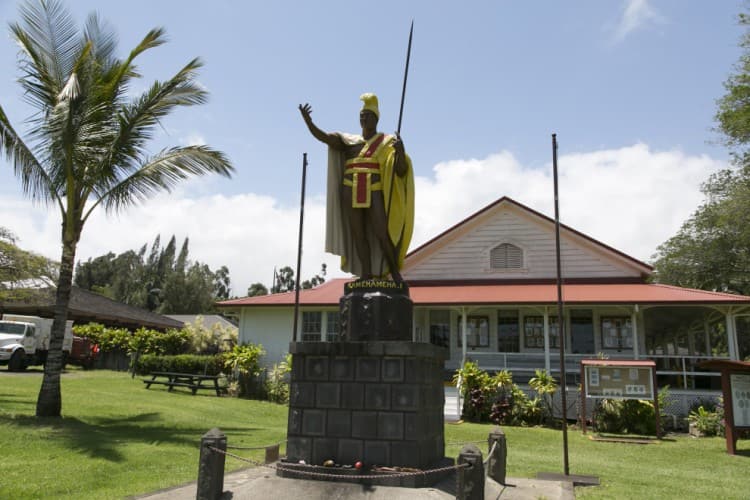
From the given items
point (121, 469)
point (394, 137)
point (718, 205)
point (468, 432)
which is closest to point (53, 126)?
point (121, 469)

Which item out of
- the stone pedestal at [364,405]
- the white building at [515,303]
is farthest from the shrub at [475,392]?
the stone pedestal at [364,405]

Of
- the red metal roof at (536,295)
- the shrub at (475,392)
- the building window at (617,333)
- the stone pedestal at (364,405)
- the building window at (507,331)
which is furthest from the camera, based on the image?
the building window at (507,331)

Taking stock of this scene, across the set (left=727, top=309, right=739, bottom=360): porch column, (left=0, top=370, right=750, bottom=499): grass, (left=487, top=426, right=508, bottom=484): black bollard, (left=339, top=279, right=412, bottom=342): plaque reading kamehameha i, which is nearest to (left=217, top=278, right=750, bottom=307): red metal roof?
(left=727, top=309, right=739, bottom=360): porch column

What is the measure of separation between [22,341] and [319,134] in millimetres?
20837

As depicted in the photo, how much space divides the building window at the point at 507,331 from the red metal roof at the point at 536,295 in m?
1.02

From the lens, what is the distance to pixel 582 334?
65.1ft

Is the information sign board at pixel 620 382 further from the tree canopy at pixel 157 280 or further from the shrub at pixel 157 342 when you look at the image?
the tree canopy at pixel 157 280

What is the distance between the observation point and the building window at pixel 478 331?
20828 millimetres

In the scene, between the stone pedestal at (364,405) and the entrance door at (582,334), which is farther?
the entrance door at (582,334)

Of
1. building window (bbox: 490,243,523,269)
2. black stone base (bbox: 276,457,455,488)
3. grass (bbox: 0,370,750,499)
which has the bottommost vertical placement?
grass (bbox: 0,370,750,499)

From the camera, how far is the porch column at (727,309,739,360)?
54.3ft

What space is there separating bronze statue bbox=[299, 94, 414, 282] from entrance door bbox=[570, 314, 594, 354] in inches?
579

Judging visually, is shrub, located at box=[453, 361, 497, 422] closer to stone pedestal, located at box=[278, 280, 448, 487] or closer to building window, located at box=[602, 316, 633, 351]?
building window, located at box=[602, 316, 633, 351]

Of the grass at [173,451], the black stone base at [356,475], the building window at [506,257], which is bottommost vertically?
the grass at [173,451]
